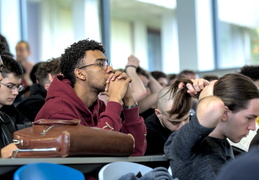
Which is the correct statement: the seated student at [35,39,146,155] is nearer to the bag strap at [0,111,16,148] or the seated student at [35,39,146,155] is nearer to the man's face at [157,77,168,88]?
the bag strap at [0,111,16,148]

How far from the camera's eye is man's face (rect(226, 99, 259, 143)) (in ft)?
6.95

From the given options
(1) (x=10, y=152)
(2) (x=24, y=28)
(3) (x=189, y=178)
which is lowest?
(3) (x=189, y=178)

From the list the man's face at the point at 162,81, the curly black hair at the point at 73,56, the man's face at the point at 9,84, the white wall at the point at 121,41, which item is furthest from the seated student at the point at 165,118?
the white wall at the point at 121,41

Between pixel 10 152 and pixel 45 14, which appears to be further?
pixel 45 14

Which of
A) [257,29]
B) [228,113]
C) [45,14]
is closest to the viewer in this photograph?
[228,113]

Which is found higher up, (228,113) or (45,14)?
(45,14)

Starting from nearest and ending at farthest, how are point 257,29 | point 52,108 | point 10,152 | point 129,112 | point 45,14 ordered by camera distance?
point 10,152
point 52,108
point 129,112
point 257,29
point 45,14

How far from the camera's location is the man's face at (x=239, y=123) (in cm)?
212

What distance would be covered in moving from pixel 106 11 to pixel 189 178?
7234mm

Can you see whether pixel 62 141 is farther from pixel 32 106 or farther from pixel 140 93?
pixel 140 93

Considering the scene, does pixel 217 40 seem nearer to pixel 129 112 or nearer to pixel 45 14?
pixel 45 14

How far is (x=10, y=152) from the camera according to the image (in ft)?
6.18

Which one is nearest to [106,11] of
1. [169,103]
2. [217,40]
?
[217,40]

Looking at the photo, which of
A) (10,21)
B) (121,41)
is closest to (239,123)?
Answer: (121,41)
